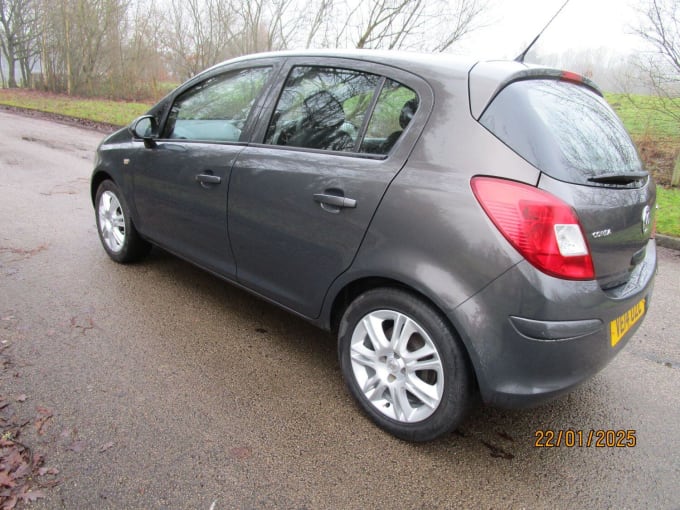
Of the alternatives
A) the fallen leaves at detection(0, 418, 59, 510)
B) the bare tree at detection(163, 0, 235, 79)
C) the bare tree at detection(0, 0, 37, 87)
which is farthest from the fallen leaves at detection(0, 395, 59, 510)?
the bare tree at detection(0, 0, 37, 87)

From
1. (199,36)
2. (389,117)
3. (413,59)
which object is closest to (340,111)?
(389,117)

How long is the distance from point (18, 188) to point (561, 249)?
23.4 ft

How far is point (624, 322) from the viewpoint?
218 cm

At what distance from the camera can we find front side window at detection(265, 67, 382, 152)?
8.07ft

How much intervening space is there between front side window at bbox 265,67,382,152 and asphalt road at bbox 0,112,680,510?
134 cm

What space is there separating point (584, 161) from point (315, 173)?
1.25m

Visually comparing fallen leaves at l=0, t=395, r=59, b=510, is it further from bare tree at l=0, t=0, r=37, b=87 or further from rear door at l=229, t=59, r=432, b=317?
bare tree at l=0, t=0, r=37, b=87

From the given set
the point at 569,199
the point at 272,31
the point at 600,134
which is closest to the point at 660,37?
the point at 600,134

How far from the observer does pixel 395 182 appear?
7.11ft

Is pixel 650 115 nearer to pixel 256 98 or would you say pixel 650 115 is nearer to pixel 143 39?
pixel 256 98

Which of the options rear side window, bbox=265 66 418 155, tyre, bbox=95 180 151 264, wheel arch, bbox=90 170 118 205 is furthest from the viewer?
wheel arch, bbox=90 170 118 205

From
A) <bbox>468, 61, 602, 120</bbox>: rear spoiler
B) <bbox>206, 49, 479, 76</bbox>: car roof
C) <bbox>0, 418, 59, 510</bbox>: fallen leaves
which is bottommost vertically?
<bbox>0, 418, 59, 510</bbox>: fallen leaves

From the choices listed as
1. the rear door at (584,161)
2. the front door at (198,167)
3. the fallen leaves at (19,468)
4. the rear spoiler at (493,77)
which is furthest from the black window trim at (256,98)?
the fallen leaves at (19,468)

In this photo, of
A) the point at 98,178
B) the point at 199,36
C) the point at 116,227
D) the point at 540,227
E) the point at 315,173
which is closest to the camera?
the point at 540,227
